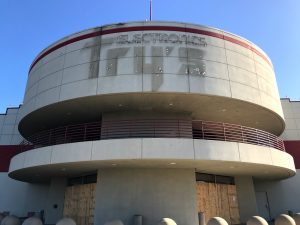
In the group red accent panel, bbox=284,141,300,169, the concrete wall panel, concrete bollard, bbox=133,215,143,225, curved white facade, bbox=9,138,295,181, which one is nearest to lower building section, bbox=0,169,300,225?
concrete bollard, bbox=133,215,143,225

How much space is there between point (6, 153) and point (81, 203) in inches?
569

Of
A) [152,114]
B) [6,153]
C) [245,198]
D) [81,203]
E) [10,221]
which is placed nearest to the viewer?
[10,221]

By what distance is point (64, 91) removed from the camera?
18781 mm

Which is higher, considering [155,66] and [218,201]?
[155,66]

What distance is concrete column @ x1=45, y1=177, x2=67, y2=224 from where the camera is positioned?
22.5 meters

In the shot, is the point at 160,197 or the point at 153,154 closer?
the point at 153,154

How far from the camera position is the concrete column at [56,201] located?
22.5 metres

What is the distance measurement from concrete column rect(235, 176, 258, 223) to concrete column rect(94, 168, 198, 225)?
22.1 ft

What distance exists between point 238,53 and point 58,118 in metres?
15.5

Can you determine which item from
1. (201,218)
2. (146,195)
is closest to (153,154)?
(146,195)

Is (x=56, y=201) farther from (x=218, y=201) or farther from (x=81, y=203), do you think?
(x=218, y=201)

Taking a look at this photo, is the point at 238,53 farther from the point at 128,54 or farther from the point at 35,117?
the point at 35,117

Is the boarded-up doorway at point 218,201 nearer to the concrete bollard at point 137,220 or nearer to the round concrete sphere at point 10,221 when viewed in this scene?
the concrete bollard at point 137,220

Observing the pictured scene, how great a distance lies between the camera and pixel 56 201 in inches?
904
